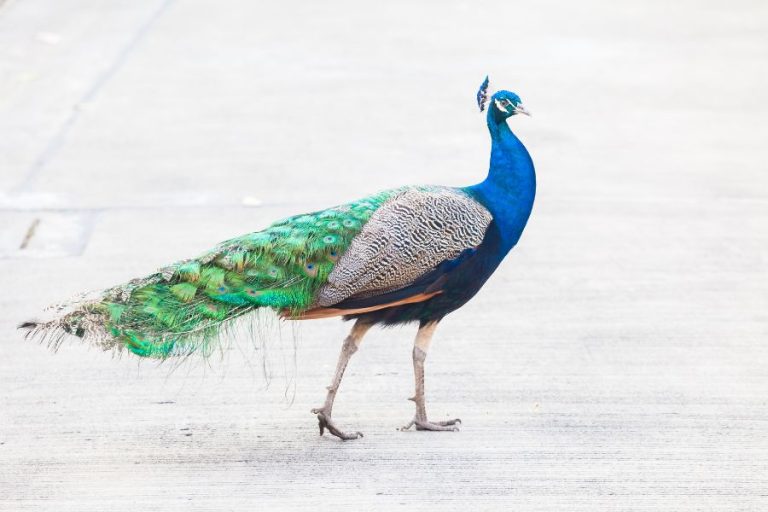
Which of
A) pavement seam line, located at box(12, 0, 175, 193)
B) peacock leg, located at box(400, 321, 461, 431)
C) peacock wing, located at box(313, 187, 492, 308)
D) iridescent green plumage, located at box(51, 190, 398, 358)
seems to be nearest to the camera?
iridescent green plumage, located at box(51, 190, 398, 358)

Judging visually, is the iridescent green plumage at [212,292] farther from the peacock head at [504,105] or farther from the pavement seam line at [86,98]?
the pavement seam line at [86,98]

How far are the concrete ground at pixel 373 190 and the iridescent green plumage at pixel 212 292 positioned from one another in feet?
1.86

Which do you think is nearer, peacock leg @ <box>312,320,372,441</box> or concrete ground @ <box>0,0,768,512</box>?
concrete ground @ <box>0,0,768,512</box>

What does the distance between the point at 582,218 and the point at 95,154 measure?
Result: 152 inches

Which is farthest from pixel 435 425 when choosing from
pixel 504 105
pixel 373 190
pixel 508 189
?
pixel 373 190

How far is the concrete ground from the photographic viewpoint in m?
4.82

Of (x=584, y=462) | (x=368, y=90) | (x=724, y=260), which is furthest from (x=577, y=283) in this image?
(x=368, y=90)

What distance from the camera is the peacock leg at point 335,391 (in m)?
5.02

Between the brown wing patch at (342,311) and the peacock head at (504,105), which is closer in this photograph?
the brown wing patch at (342,311)

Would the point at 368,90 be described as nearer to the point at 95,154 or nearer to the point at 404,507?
the point at 95,154

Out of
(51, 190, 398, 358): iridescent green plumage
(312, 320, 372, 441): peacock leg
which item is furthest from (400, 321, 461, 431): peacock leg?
(51, 190, 398, 358): iridescent green plumage

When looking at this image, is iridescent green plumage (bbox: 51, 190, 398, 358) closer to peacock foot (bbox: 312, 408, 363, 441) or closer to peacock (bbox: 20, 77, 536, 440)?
peacock (bbox: 20, 77, 536, 440)

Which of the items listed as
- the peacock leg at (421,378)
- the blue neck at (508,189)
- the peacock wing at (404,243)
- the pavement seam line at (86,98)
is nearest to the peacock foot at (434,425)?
the peacock leg at (421,378)

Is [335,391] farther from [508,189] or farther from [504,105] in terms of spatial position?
[504,105]
